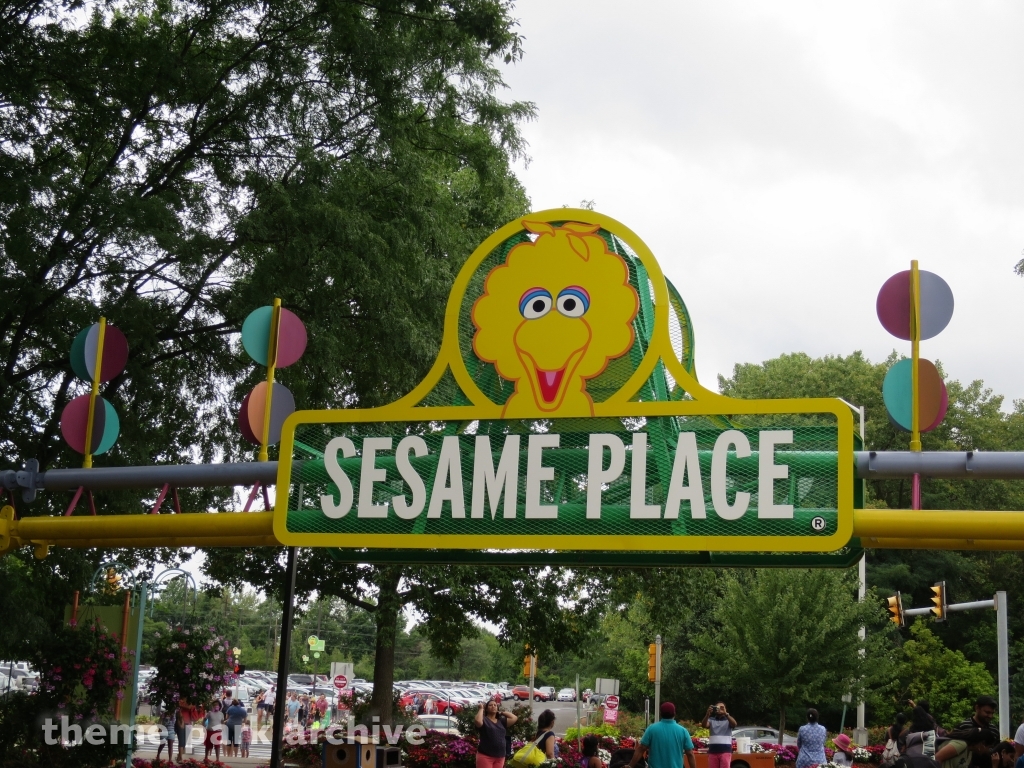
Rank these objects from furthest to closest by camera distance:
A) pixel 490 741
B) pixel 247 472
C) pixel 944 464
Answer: pixel 490 741
pixel 247 472
pixel 944 464

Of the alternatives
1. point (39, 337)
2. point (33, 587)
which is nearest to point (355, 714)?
point (33, 587)

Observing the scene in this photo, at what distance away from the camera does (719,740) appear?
16.7 metres

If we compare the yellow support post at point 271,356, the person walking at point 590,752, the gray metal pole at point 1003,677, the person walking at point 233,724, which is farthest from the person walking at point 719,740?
the person walking at point 233,724

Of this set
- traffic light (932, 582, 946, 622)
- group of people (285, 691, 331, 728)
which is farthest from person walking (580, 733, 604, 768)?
group of people (285, 691, 331, 728)

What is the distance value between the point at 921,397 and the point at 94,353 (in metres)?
7.43

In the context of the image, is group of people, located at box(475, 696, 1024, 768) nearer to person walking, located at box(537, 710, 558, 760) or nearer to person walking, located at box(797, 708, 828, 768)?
person walking, located at box(537, 710, 558, 760)

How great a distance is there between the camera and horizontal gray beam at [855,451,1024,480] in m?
8.16

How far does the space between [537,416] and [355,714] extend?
58.6 ft

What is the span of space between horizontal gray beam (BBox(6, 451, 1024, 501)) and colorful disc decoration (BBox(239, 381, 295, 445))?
10.8 inches

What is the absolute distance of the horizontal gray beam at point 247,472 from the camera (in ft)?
26.9

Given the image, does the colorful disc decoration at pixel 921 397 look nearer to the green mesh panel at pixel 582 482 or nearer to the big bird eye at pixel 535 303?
the green mesh panel at pixel 582 482

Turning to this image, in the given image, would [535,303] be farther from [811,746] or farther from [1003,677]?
[1003,677]

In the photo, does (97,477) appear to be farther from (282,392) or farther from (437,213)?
(437,213)

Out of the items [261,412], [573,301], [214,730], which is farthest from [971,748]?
[214,730]
